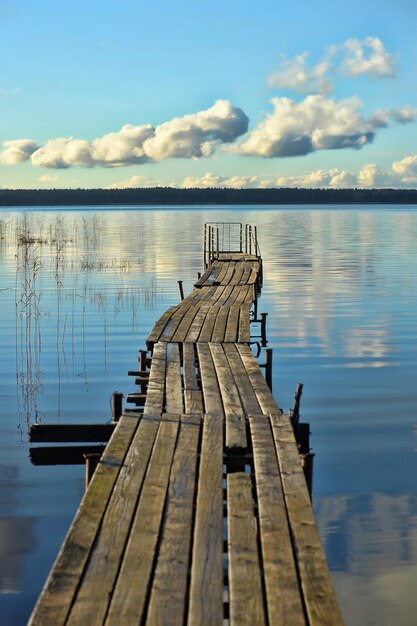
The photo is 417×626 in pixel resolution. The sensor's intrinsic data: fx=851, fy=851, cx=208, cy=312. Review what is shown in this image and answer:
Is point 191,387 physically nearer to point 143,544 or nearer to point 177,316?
point 143,544

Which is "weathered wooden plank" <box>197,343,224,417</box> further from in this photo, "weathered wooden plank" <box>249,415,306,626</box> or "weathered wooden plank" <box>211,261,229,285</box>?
"weathered wooden plank" <box>211,261,229,285</box>

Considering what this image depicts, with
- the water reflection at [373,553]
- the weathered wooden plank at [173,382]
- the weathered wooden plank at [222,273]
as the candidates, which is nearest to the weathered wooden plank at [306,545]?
the water reflection at [373,553]

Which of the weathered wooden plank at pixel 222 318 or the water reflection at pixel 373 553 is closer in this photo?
the water reflection at pixel 373 553

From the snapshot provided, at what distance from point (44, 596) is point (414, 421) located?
356 inches

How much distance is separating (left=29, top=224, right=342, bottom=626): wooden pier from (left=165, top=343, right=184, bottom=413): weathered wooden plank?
0.16 feet

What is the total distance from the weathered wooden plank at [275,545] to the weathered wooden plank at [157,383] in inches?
75.8

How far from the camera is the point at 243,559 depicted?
559 cm

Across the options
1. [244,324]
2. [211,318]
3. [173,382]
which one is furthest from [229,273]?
[173,382]

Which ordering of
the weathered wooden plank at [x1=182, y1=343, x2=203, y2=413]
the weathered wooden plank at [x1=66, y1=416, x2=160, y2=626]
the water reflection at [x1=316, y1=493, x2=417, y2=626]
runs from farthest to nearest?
the weathered wooden plank at [x1=182, y1=343, x2=203, y2=413] < the water reflection at [x1=316, y1=493, x2=417, y2=626] < the weathered wooden plank at [x1=66, y1=416, x2=160, y2=626]

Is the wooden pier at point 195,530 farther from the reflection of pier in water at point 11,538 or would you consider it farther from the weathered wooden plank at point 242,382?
the reflection of pier in water at point 11,538

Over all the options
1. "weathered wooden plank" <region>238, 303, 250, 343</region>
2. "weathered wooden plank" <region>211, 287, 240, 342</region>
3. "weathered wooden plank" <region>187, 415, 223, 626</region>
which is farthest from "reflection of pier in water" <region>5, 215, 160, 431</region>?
"weathered wooden plank" <region>187, 415, 223, 626</region>

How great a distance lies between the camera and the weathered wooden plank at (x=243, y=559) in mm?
4953

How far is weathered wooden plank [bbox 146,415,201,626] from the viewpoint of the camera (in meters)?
4.93

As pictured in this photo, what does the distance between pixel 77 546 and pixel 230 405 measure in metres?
4.21
